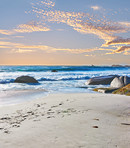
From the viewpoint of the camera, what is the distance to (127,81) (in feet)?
45.9

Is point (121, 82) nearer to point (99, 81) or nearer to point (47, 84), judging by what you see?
point (99, 81)

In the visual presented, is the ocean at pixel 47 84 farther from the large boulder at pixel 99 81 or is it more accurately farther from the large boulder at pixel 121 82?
the large boulder at pixel 121 82

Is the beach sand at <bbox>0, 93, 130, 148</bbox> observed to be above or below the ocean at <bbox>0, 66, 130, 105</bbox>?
above

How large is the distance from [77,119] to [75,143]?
1.49 metres

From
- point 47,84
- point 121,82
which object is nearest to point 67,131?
point 121,82

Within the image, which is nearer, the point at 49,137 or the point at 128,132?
the point at 49,137

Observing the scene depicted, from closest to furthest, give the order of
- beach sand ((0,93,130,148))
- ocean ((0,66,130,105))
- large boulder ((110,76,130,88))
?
beach sand ((0,93,130,148)), ocean ((0,66,130,105)), large boulder ((110,76,130,88))

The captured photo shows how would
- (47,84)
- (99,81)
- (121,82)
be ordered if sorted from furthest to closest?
(47,84) → (99,81) → (121,82)

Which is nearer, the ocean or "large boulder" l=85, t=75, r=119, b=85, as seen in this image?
the ocean

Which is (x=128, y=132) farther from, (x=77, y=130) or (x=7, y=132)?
(x=7, y=132)

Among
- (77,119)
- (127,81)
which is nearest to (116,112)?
(77,119)

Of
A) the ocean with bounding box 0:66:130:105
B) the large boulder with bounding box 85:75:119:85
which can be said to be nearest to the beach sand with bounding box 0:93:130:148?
the ocean with bounding box 0:66:130:105

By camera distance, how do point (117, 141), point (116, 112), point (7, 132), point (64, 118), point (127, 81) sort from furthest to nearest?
point (127, 81), point (116, 112), point (64, 118), point (7, 132), point (117, 141)

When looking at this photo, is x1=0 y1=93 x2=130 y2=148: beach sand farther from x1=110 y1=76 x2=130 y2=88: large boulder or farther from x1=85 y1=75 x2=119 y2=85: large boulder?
x1=85 y1=75 x2=119 y2=85: large boulder
